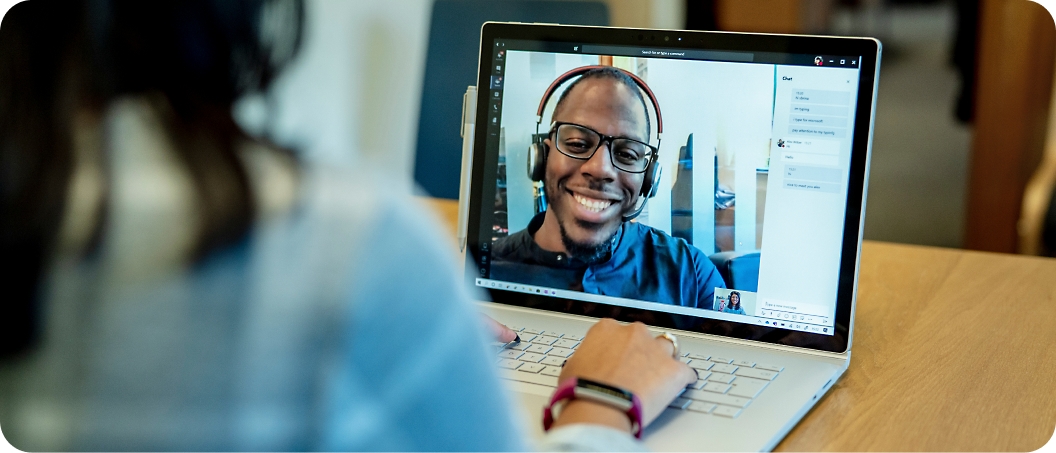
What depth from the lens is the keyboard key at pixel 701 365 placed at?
763 millimetres

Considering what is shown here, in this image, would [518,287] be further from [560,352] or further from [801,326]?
[801,326]

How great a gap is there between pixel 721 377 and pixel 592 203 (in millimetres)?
237

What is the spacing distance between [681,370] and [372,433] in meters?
0.34

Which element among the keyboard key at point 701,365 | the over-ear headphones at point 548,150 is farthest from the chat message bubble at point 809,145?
the keyboard key at point 701,365

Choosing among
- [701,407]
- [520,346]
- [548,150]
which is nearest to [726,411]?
Result: [701,407]

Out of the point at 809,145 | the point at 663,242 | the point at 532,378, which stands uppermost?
the point at 809,145

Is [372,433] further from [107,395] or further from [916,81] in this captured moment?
[916,81]

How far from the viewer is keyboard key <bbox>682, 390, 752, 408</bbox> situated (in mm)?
687

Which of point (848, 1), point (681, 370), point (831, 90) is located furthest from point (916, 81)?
point (681, 370)

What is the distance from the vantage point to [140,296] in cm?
39

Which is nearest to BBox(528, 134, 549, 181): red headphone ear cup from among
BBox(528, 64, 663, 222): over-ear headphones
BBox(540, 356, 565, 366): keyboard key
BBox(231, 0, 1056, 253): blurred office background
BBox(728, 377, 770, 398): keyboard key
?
BBox(528, 64, 663, 222): over-ear headphones

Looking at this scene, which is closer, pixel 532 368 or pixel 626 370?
pixel 626 370

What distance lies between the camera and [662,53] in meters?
0.86

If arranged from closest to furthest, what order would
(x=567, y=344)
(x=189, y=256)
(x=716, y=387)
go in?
(x=189, y=256) < (x=716, y=387) < (x=567, y=344)
